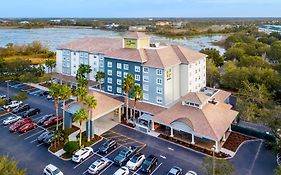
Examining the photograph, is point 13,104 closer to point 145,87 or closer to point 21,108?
point 21,108

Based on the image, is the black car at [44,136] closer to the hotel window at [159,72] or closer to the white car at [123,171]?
the white car at [123,171]

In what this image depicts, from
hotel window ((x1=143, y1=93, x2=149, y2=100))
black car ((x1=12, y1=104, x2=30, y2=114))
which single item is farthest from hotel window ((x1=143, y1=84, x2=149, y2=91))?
black car ((x1=12, y1=104, x2=30, y2=114))

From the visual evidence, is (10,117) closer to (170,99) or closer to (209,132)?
(170,99)

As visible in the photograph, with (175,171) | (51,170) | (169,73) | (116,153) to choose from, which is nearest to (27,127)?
(51,170)

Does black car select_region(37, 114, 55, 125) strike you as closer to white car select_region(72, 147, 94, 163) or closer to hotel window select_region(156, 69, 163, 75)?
white car select_region(72, 147, 94, 163)

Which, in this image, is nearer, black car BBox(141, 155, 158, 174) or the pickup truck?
black car BBox(141, 155, 158, 174)

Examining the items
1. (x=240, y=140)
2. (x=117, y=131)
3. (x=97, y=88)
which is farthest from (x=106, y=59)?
(x=240, y=140)

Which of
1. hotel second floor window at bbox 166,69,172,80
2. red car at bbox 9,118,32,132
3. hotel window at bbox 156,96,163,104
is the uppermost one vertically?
hotel second floor window at bbox 166,69,172,80
